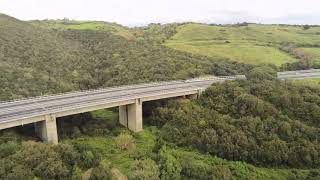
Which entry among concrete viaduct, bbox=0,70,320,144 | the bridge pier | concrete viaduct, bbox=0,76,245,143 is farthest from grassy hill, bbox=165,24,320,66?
the bridge pier

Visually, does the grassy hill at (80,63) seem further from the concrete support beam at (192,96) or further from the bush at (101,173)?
the bush at (101,173)

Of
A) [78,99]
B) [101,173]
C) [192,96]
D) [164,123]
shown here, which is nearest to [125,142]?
[164,123]

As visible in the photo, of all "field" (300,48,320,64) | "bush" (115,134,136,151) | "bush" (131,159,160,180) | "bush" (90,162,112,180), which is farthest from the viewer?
"field" (300,48,320,64)

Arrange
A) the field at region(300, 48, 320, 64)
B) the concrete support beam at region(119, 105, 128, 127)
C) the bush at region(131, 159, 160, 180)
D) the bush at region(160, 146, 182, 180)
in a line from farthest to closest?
1. the field at region(300, 48, 320, 64)
2. the concrete support beam at region(119, 105, 128, 127)
3. the bush at region(160, 146, 182, 180)
4. the bush at region(131, 159, 160, 180)

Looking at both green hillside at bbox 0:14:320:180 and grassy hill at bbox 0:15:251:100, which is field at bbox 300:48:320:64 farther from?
grassy hill at bbox 0:15:251:100

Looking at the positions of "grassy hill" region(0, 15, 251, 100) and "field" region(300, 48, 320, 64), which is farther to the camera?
"field" region(300, 48, 320, 64)

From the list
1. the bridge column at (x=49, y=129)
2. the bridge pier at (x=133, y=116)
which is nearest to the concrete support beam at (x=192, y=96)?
the bridge pier at (x=133, y=116)

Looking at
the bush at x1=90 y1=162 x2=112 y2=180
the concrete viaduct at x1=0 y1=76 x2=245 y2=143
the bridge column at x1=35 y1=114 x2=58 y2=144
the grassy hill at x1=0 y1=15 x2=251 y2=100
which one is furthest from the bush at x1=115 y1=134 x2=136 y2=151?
the grassy hill at x1=0 y1=15 x2=251 y2=100

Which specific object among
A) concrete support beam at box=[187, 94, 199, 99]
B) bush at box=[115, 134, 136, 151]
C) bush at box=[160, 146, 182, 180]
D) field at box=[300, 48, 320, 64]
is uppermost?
field at box=[300, 48, 320, 64]

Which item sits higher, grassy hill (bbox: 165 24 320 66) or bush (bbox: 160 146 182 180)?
grassy hill (bbox: 165 24 320 66)
